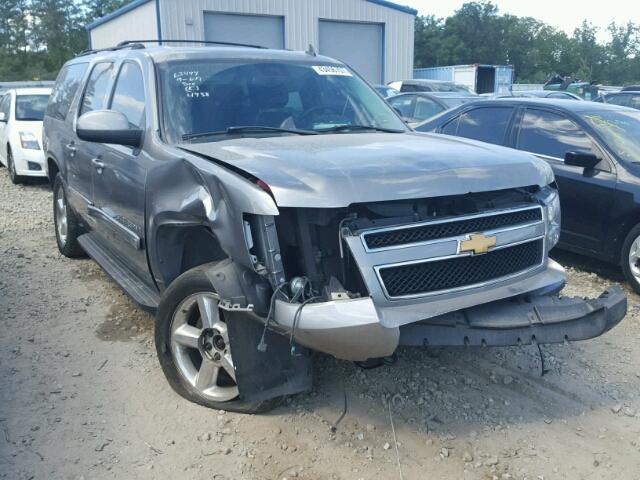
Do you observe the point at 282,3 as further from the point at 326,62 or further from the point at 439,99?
the point at 326,62

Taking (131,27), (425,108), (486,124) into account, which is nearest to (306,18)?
(131,27)

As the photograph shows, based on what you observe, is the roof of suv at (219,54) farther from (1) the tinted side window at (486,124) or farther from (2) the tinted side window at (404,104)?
(2) the tinted side window at (404,104)

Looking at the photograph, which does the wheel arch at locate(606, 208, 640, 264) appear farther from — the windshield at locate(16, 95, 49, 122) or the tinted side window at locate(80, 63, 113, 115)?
the windshield at locate(16, 95, 49, 122)

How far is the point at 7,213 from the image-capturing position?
8859 millimetres

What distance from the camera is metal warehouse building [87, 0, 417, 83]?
23.5 metres

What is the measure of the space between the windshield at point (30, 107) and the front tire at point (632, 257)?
32.5 ft

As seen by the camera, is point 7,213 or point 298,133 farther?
point 7,213

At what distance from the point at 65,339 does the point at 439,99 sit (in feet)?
29.1

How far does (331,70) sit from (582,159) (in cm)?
254

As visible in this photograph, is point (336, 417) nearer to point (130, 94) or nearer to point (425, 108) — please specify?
point (130, 94)

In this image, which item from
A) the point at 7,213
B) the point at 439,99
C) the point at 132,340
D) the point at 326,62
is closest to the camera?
the point at 132,340

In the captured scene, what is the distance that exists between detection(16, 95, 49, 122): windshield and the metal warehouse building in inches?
466

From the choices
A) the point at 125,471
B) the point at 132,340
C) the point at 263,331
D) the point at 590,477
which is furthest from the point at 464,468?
the point at 132,340

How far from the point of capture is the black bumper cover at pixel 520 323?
300 cm
